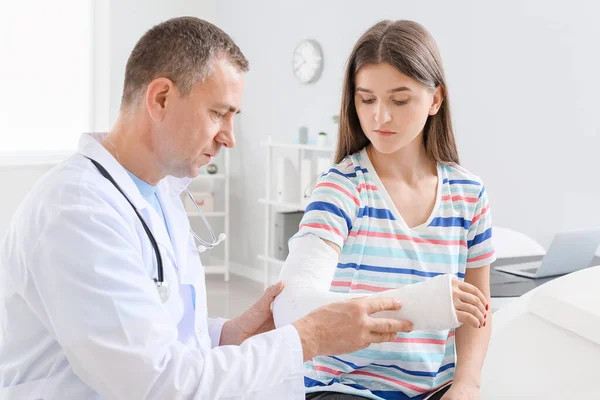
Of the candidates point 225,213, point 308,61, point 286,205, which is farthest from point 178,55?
point 225,213

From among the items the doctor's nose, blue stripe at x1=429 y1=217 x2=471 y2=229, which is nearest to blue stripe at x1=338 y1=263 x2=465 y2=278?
blue stripe at x1=429 y1=217 x2=471 y2=229

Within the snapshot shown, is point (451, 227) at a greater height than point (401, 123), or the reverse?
point (401, 123)

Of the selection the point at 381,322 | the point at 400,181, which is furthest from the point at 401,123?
the point at 381,322

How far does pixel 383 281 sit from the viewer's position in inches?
56.4

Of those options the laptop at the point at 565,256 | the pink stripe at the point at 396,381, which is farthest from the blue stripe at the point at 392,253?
the laptop at the point at 565,256

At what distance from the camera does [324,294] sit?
4.41ft

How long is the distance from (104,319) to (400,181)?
2.21 ft

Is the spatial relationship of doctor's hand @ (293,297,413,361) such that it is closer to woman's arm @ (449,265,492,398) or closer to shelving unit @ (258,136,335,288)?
woman's arm @ (449,265,492,398)

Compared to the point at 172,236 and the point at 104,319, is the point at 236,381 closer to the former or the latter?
the point at 104,319

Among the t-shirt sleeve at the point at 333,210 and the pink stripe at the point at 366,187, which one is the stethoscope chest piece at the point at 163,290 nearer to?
the t-shirt sleeve at the point at 333,210

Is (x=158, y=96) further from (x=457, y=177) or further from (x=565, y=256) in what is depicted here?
(x=565, y=256)

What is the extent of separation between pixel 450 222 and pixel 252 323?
1.47 feet

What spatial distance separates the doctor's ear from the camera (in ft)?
4.17

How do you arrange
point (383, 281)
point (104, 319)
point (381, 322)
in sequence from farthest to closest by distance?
1. point (383, 281)
2. point (381, 322)
3. point (104, 319)
